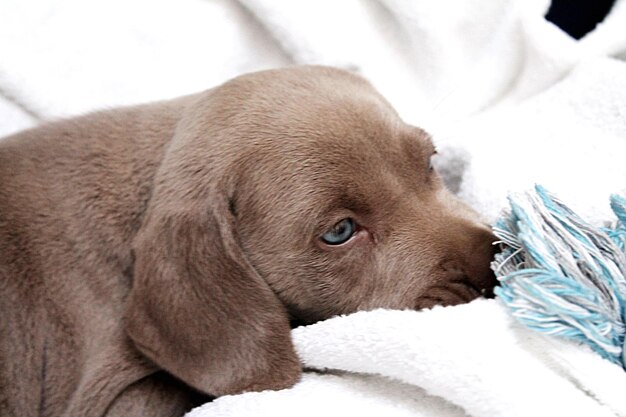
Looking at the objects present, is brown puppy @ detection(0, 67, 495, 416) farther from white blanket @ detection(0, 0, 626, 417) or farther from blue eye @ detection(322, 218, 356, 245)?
white blanket @ detection(0, 0, 626, 417)

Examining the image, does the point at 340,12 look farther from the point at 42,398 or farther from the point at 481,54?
the point at 42,398

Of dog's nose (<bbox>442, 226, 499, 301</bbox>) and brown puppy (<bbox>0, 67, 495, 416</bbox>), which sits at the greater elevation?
brown puppy (<bbox>0, 67, 495, 416</bbox>)

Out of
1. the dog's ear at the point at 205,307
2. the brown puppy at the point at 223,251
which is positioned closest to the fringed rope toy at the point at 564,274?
the brown puppy at the point at 223,251

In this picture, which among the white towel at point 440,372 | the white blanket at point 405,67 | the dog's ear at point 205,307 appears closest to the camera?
the white towel at point 440,372

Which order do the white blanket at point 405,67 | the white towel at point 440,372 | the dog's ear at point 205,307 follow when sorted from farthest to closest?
the white blanket at point 405,67 < the dog's ear at point 205,307 < the white towel at point 440,372

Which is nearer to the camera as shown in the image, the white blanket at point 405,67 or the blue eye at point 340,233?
the blue eye at point 340,233

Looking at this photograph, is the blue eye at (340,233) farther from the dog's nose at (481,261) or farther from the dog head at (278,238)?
the dog's nose at (481,261)

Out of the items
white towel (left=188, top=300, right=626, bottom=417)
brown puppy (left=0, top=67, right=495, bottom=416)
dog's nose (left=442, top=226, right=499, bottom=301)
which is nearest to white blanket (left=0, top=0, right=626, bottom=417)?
white towel (left=188, top=300, right=626, bottom=417)

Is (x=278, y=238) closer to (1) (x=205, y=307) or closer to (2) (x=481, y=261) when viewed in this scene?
(1) (x=205, y=307)
